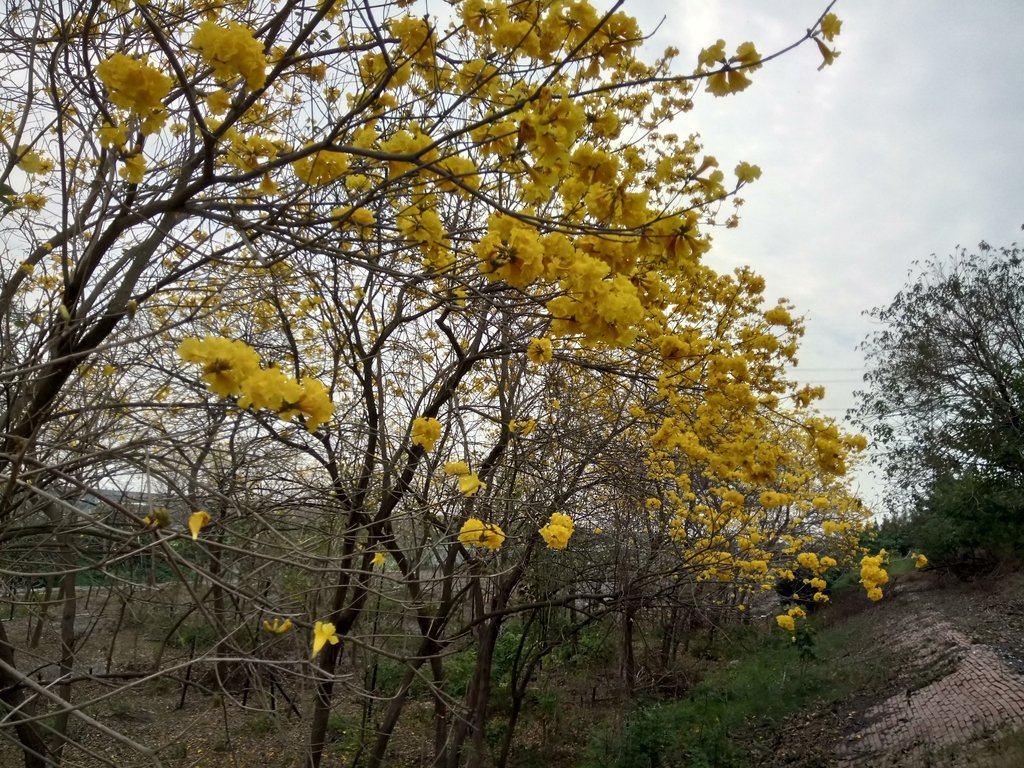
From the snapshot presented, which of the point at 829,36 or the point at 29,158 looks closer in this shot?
the point at 829,36

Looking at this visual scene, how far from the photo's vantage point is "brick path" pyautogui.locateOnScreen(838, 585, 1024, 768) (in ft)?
22.4

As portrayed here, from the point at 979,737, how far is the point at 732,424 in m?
5.32

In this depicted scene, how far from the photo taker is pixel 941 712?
25.0ft

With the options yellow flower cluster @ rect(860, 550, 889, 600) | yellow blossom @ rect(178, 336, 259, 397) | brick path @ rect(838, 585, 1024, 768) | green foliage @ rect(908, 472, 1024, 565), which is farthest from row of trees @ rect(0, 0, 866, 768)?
green foliage @ rect(908, 472, 1024, 565)

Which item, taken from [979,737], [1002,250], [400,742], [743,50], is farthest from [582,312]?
[1002,250]

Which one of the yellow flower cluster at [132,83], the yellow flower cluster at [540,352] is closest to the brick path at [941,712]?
the yellow flower cluster at [540,352]

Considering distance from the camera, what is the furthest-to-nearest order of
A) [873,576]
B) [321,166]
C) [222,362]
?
[873,576] → [321,166] → [222,362]

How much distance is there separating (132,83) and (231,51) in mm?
234

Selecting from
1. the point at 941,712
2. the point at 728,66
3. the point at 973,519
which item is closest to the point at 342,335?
the point at 728,66

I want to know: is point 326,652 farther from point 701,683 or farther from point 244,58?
point 701,683

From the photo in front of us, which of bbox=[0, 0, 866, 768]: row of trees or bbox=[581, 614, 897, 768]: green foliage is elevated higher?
bbox=[0, 0, 866, 768]: row of trees

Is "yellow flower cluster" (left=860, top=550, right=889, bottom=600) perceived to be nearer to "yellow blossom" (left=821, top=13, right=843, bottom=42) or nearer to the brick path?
the brick path

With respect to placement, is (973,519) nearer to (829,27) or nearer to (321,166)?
(829,27)

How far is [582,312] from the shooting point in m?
1.68
